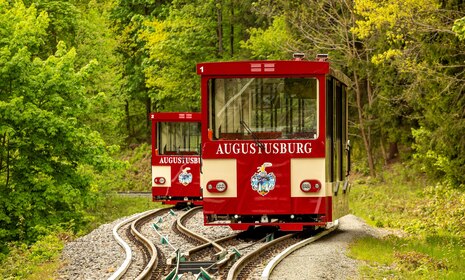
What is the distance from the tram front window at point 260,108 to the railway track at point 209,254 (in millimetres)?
2021

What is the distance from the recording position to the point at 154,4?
60.9m

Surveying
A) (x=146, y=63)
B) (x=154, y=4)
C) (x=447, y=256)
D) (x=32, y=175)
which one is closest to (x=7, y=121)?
(x=32, y=175)

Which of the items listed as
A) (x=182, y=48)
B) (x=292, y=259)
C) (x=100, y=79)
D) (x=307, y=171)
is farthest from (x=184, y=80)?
(x=292, y=259)

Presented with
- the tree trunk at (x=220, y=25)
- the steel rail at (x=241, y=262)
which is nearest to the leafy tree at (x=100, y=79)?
the tree trunk at (x=220, y=25)

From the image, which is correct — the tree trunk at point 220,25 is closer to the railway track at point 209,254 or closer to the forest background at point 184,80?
the forest background at point 184,80

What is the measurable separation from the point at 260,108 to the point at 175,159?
14709mm

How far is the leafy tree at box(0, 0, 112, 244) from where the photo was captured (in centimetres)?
2667

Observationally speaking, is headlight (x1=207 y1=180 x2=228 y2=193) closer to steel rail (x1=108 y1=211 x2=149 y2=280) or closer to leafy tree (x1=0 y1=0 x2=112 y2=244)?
steel rail (x1=108 y1=211 x2=149 y2=280)

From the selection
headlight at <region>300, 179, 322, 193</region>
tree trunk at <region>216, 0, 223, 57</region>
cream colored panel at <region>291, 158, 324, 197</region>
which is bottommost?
headlight at <region>300, 179, 322, 193</region>

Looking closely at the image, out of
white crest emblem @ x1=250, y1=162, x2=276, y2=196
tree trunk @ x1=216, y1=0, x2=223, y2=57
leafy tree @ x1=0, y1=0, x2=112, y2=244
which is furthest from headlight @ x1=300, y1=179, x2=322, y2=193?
tree trunk @ x1=216, y1=0, x2=223, y2=57

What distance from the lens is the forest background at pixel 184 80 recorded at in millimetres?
23812

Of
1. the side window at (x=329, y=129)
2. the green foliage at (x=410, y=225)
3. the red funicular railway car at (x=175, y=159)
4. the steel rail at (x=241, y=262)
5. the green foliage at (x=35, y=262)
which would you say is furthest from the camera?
the red funicular railway car at (x=175, y=159)

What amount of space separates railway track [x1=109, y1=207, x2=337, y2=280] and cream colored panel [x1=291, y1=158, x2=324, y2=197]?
100 cm

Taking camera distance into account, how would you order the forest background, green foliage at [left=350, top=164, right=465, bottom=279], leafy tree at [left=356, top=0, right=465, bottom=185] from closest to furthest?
green foliage at [left=350, top=164, right=465, bottom=279], leafy tree at [left=356, top=0, right=465, bottom=185], the forest background
